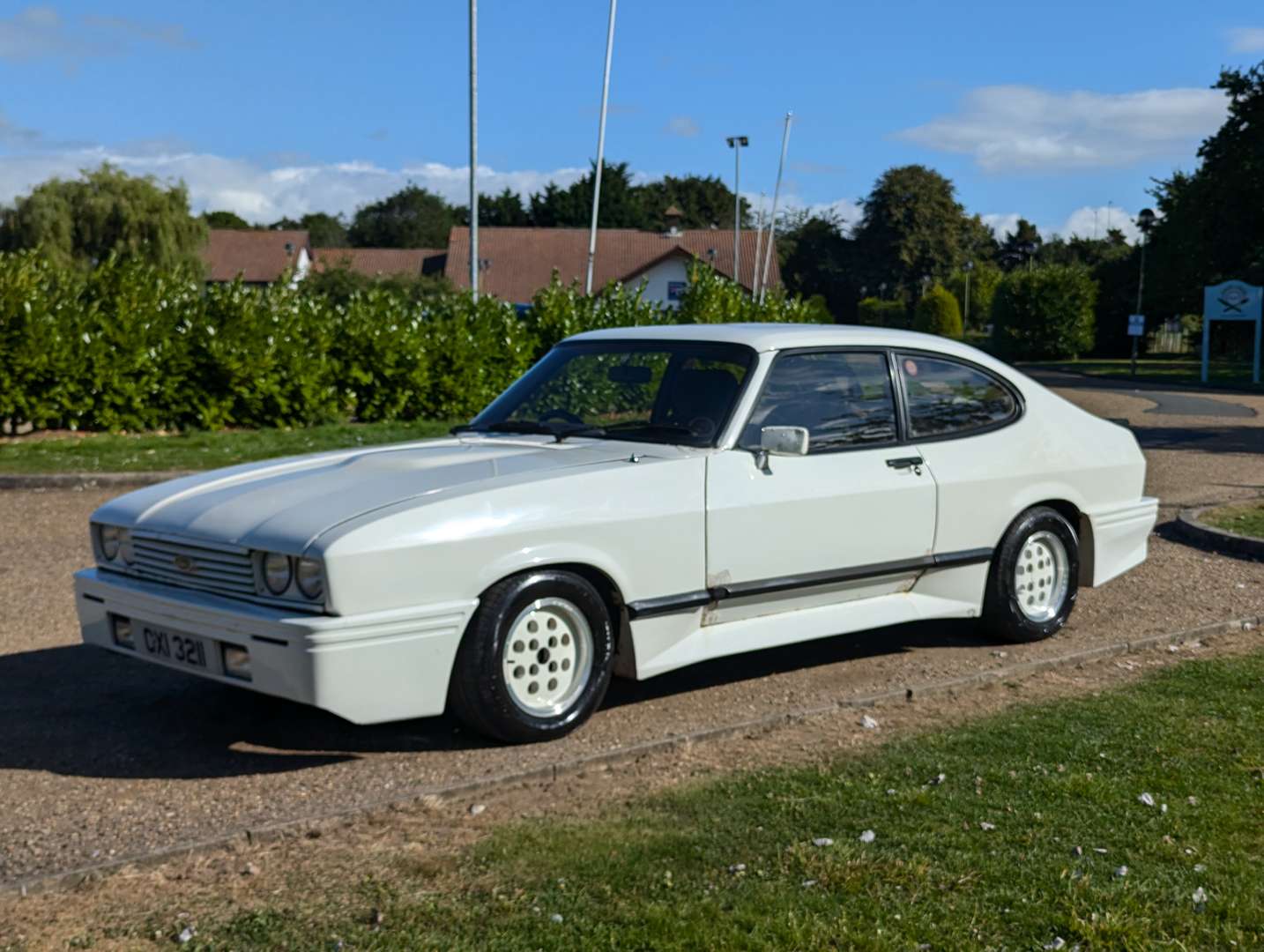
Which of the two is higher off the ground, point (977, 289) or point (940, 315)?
point (977, 289)

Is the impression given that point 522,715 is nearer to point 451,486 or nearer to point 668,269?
point 451,486

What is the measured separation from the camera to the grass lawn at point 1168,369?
41.6 metres

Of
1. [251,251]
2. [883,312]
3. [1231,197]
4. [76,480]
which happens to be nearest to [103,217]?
[251,251]

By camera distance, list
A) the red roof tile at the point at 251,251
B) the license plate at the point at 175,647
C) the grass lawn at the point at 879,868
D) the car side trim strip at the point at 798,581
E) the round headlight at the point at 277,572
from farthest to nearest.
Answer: the red roof tile at the point at 251,251, the car side trim strip at the point at 798,581, the license plate at the point at 175,647, the round headlight at the point at 277,572, the grass lawn at the point at 879,868

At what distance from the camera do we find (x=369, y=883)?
4266 millimetres

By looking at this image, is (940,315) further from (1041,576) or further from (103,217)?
(1041,576)

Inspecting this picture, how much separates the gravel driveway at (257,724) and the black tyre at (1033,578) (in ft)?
0.40

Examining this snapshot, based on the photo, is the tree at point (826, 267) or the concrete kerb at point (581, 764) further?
the tree at point (826, 267)

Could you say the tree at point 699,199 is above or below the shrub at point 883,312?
above

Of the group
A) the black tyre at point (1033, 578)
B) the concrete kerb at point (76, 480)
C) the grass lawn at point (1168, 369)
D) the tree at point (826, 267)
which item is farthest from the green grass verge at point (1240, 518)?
the tree at point (826, 267)

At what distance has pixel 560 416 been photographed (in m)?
6.78

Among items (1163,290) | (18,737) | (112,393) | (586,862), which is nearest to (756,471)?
(586,862)

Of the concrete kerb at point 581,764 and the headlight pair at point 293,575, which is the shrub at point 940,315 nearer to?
the concrete kerb at point 581,764

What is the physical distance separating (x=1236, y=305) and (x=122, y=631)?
39.9 metres
